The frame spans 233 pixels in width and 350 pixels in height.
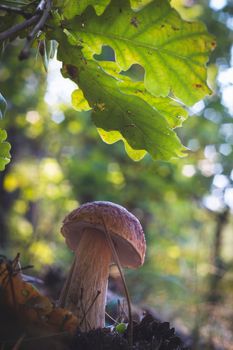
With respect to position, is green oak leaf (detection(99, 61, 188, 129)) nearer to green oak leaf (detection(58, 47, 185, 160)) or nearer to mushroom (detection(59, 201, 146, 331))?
green oak leaf (detection(58, 47, 185, 160))

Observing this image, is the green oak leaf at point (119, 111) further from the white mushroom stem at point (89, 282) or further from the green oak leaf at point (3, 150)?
the white mushroom stem at point (89, 282)

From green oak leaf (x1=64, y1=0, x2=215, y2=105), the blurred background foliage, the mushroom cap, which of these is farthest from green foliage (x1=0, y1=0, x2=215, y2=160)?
the blurred background foliage

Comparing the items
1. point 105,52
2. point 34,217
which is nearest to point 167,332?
point 105,52

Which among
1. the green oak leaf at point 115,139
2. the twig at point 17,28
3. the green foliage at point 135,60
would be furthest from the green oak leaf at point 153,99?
the twig at point 17,28

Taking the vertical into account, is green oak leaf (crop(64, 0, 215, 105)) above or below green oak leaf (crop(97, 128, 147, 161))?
above

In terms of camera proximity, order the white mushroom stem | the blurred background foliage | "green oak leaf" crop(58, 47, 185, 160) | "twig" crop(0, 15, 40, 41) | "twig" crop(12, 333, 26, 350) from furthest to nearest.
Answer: the blurred background foliage → the white mushroom stem → "green oak leaf" crop(58, 47, 185, 160) → "twig" crop(12, 333, 26, 350) → "twig" crop(0, 15, 40, 41)

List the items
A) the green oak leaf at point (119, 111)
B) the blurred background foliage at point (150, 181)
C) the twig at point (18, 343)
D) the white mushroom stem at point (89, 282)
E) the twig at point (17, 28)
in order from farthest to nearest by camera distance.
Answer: the blurred background foliage at point (150, 181) → the white mushroom stem at point (89, 282) → the green oak leaf at point (119, 111) → the twig at point (18, 343) → the twig at point (17, 28)
